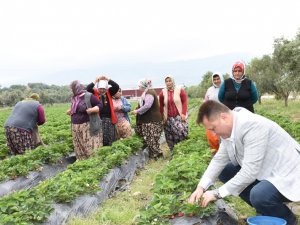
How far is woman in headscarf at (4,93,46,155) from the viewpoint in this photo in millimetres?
8141

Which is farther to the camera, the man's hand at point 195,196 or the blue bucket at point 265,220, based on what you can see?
the man's hand at point 195,196

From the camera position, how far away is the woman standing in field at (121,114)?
30.2ft

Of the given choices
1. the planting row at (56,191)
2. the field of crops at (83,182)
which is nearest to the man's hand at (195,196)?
the field of crops at (83,182)

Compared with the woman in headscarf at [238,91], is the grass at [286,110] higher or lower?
lower

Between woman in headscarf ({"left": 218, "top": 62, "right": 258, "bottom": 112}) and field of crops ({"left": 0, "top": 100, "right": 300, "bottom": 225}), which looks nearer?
field of crops ({"left": 0, "top": 100, "right": 300, "bottom": 225})

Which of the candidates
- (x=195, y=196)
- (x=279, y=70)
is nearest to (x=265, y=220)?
(x=195, y=196)

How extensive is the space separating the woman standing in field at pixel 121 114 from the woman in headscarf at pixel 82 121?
1162 millimetres

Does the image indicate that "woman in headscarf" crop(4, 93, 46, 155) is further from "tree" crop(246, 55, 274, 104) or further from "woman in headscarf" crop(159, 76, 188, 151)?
"tree" crop(246, 55, 274, 104)

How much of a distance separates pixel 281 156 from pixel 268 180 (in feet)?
0.88

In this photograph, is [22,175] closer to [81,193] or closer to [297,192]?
[81,193]

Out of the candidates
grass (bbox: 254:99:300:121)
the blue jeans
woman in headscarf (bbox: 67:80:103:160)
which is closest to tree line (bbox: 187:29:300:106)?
grass (bbox: 254:99:300:121)

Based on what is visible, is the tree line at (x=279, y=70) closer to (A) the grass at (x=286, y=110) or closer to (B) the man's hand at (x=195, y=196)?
(A) the grass at (x=286, y=110)

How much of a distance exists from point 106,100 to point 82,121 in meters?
1.01

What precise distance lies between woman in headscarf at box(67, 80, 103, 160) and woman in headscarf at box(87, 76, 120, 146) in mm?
684
